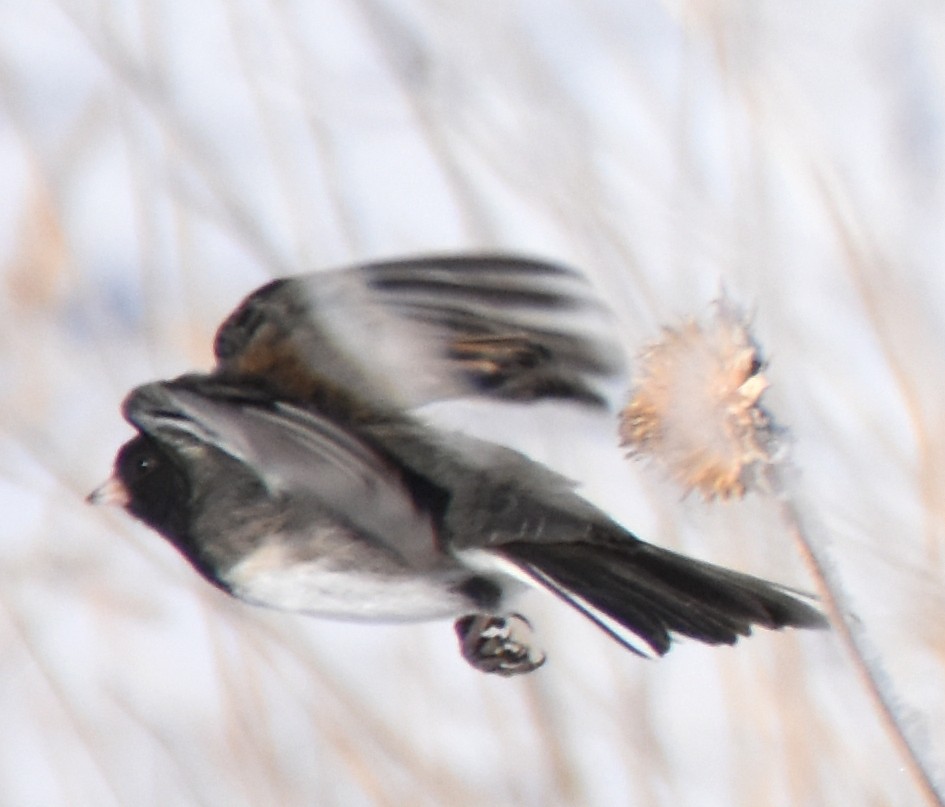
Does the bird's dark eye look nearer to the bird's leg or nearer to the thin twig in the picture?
the bird's leg

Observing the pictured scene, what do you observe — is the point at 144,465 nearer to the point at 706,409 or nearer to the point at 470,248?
the point at 470,248

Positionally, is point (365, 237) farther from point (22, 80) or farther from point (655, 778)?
point (655, 778)

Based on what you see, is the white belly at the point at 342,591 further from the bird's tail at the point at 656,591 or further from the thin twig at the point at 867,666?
the thin twig at the point at 867,666

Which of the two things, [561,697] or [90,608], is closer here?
A: [561,697]

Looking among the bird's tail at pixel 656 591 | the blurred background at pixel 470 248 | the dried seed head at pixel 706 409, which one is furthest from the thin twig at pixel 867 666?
the blurred background at pixel 470 248

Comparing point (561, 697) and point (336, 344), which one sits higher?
point (336, 344)

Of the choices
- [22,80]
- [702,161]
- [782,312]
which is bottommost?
[782,312]

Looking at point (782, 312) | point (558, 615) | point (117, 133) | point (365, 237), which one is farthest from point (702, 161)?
point (117, 133)
